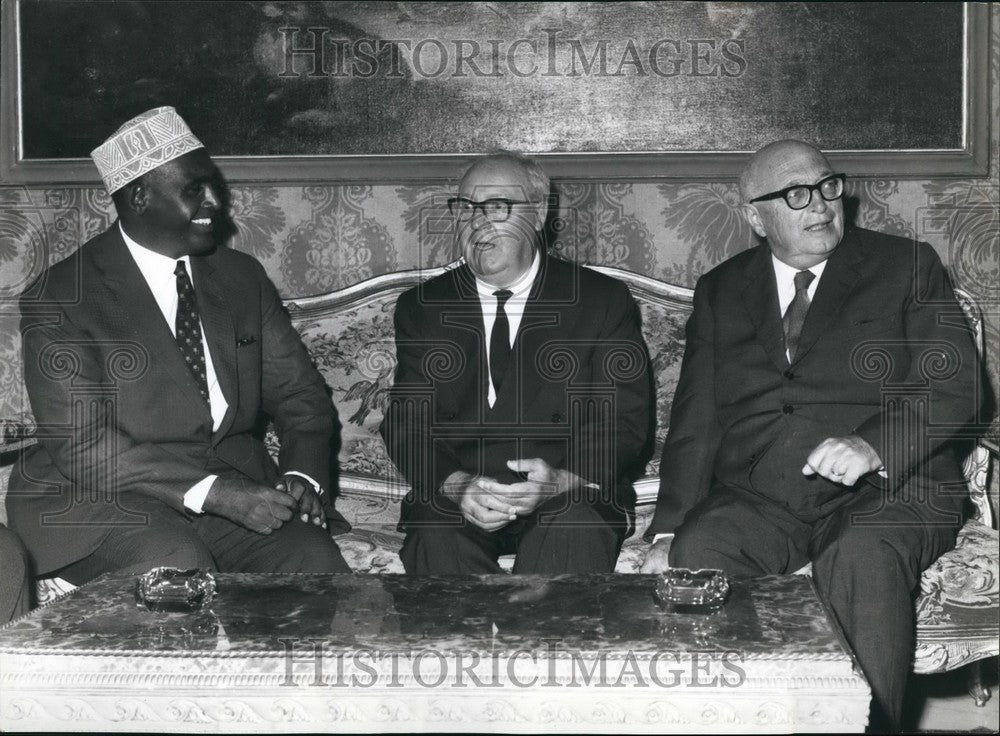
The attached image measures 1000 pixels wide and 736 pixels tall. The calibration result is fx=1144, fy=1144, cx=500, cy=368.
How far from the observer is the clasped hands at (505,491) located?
339 cm

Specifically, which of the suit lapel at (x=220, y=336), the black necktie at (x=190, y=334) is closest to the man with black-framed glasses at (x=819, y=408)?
the suit lapel at (x=220, y=336)

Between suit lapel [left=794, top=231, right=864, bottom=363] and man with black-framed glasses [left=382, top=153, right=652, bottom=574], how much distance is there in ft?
1.78

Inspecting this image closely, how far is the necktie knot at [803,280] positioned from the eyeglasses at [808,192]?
21cm

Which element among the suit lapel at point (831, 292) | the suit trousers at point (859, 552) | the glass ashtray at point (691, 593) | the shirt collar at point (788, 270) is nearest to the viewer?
the glass ashtray at point (691, 593)

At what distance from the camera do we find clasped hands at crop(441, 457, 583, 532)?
11.1ft

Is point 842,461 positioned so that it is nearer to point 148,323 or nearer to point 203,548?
point 203,548

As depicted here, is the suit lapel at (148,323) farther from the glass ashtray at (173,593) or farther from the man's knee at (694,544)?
the man's knee at (694,544)

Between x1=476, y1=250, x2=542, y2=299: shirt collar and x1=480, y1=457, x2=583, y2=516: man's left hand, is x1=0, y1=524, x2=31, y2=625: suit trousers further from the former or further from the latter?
x1=476, y1=250, x2=542, y2=299: shirt collar

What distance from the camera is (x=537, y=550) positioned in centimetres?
340

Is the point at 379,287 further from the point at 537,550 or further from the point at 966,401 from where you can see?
the point at 966,401

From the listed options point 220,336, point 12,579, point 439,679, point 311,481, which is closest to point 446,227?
point 220,336

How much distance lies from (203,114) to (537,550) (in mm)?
2357

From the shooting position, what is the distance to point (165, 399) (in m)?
3.61

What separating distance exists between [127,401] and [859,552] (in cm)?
224
